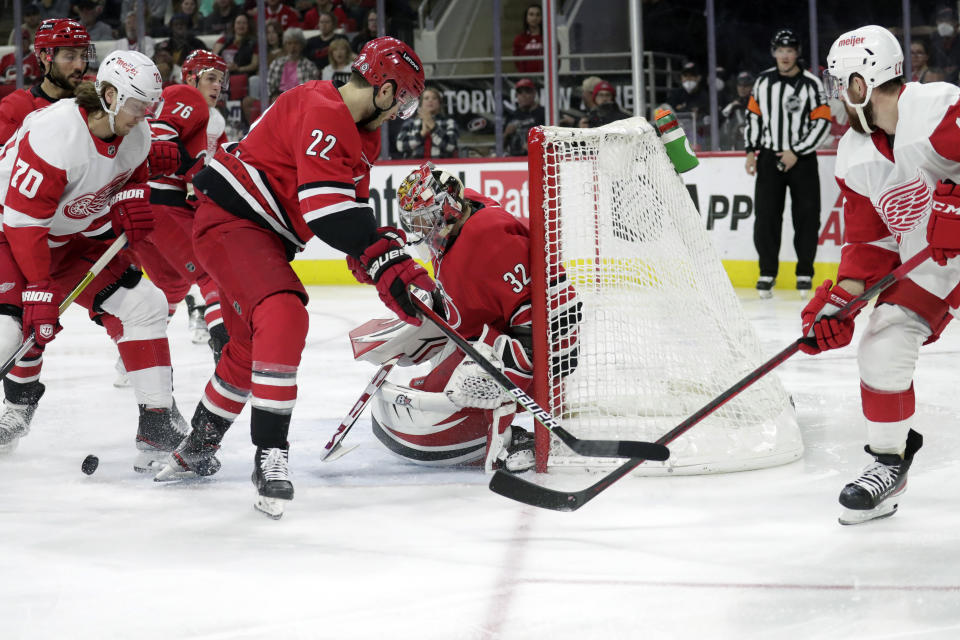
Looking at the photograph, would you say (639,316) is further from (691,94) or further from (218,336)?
(691,94)

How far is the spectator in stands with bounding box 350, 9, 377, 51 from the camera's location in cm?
801

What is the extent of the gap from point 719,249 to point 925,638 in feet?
15.3

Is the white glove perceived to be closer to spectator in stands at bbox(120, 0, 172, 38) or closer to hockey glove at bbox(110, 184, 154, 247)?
hockey glove at bbox(110, 184, 154, 247)

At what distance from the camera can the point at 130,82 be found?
2.68 m

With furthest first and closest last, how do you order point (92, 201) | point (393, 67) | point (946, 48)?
point (946, 48)
point (92, 201)
point (393, 67)

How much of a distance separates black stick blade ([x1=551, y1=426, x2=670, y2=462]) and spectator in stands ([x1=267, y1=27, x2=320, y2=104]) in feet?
18.9

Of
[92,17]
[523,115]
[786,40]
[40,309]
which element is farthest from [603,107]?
[40,309]

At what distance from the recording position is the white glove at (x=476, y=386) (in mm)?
2684

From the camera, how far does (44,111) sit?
9.13ft

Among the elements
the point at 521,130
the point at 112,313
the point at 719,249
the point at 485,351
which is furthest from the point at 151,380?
the point at 521,130

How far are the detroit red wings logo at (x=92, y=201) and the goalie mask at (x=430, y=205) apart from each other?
2.41 feet

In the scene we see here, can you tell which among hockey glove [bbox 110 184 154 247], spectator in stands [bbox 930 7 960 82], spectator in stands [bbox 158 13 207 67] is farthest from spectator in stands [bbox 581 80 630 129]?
hockey glove [bbox 110 184 154 247]

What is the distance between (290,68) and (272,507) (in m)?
5.82

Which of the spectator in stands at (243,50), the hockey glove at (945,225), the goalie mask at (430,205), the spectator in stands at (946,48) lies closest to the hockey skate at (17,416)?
the goalie mask at (430,205)
